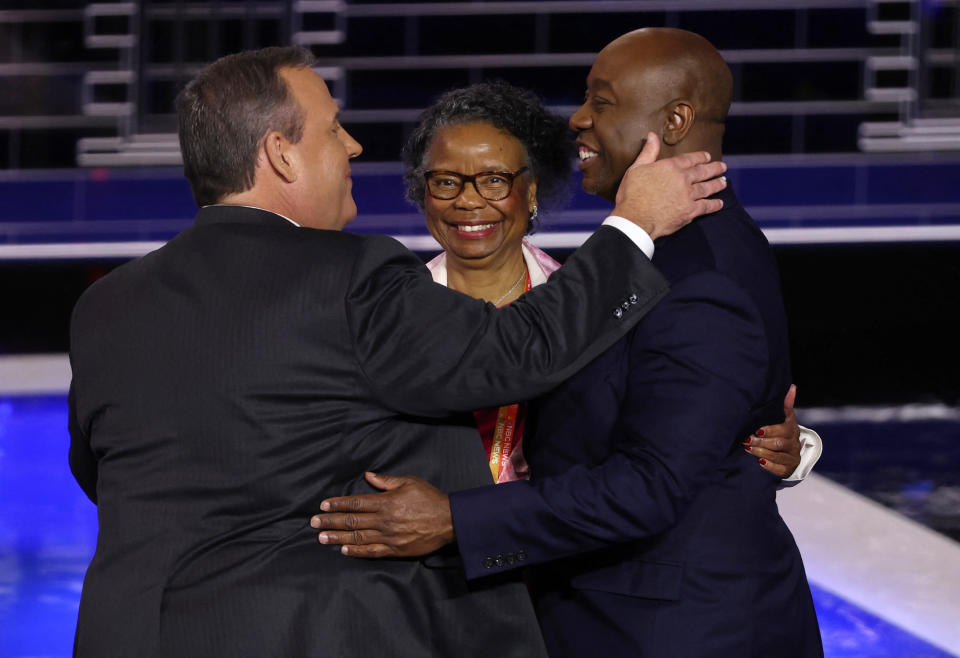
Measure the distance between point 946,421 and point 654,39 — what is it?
3.24m

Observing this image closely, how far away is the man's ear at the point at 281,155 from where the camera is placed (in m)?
1.57

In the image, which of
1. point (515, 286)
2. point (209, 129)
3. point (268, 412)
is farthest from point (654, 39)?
point (515, 286)

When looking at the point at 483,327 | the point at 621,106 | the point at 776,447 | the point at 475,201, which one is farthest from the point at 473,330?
the point at 475,201

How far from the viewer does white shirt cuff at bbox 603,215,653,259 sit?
5.21 feet

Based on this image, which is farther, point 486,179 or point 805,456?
point 486,179

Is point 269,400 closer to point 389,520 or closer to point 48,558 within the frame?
point 389,520

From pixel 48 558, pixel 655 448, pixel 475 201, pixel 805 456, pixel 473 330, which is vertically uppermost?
pixel 475 201

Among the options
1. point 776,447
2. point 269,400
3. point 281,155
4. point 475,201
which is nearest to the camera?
point 269,400

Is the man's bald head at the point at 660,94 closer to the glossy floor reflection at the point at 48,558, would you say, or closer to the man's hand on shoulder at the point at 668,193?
the man's hand on shoulder at the point at 668,193

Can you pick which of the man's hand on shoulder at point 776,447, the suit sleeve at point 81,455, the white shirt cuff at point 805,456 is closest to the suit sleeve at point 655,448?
the man's hand on shoulder at point 776,447

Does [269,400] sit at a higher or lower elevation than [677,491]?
higher

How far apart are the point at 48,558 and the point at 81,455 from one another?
1.87 m

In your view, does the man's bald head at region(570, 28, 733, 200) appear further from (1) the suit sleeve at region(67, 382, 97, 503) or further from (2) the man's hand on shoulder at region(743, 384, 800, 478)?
(1) the suit sleeve at region(67, 382, 97, 503)

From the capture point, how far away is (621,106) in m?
1.72
